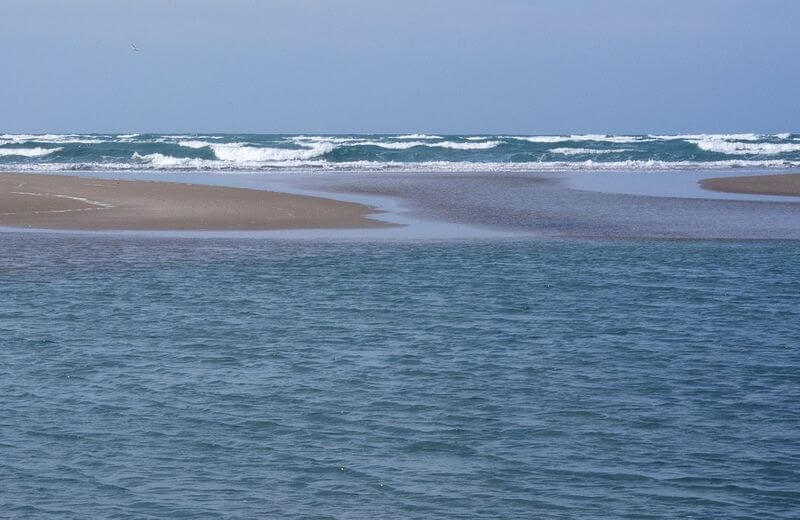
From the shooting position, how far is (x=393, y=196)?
3069 cm

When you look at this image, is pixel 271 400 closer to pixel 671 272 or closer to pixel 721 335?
pixel 721 335

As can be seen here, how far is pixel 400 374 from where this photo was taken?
927cm

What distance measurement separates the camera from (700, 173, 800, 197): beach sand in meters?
32.7

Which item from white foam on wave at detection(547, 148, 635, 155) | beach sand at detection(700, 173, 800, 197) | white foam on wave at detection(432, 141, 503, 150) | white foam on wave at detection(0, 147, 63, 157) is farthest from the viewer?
white foam on wave at detection(432, 141, 503, 150)

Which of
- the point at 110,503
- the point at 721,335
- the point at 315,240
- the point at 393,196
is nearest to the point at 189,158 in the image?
the point at 393,196

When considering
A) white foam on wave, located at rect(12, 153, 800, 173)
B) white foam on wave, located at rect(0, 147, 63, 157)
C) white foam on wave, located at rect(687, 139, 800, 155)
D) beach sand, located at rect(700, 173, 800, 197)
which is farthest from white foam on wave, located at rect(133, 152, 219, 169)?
white foam on wave, located at rect(687, 139, 800, 155)

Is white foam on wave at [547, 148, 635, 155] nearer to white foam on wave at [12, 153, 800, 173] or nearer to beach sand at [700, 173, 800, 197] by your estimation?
white foam on wave at [12, 153, 800, 173]

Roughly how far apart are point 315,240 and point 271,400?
11728 millimetres

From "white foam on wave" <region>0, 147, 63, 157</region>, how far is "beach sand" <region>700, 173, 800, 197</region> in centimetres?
3526

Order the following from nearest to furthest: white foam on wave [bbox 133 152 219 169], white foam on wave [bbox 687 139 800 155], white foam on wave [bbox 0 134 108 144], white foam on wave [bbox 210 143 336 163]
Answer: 1. white foam on wave [bbox 133 152 219 169]
2. white foam on wave [bbox 210 143 336 163]
3. white foam on wave [bbox 687 139 800 155]
4. white foam on wave [bbox 0 134 108 144]

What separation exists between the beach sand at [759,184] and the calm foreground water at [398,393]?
709 inches

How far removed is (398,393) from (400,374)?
0.65 meters

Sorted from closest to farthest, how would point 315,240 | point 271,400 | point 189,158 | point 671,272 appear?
point 271,400
point 671,272
point 315,240
point 189,158

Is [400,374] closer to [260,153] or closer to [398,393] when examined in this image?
[398,393]
